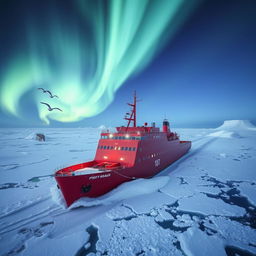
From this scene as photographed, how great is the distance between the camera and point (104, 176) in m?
8.40

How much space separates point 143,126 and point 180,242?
9.43 m

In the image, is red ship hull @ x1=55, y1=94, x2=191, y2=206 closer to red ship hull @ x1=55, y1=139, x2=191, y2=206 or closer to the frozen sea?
red ship hull @ x1=55, y1=139, x2=191, y2=206

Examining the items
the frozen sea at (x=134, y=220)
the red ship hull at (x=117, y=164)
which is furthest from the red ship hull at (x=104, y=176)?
the frozen sea at (x=134, y=220)

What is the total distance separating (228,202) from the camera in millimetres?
8180

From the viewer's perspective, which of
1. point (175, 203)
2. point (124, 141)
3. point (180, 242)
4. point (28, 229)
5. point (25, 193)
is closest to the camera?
point (180, 242)

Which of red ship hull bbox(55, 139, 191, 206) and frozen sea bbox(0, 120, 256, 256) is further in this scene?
red ship hull bbox(55, 139, 191, 206)

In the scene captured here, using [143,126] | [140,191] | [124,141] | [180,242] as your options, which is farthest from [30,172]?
[180,242]

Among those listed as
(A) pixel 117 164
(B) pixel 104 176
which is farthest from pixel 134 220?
(A) pixel 117 164

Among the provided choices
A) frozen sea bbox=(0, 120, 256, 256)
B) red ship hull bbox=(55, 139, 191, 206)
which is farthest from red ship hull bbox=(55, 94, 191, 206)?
frozen sea bbox=(0, 120, 256, 256)

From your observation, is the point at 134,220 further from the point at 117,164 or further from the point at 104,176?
the point at 117,164

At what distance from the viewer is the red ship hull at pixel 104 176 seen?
7320 millimetres

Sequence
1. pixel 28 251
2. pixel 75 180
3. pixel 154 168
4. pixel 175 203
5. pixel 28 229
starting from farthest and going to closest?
1. pixel 154 168
2. pixel 175 203
3. pixel 75 180
4. pixel 28 229
5. pixel 28 251

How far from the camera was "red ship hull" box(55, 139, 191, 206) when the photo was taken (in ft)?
24.0

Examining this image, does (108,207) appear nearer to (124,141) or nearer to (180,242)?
(180,242)
